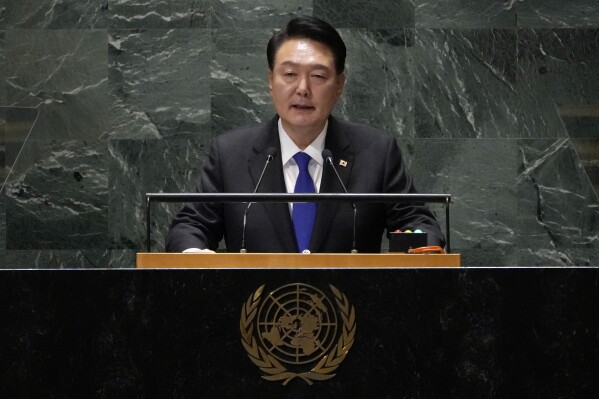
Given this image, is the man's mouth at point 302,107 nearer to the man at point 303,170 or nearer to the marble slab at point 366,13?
the man at point 303,170

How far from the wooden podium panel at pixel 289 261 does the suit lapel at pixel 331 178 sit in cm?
119

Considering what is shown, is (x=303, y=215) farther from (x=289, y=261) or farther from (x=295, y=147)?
(x=289, y=261)

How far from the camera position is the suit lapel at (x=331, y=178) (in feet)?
12.9

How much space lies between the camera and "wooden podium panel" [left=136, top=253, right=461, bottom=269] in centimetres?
266

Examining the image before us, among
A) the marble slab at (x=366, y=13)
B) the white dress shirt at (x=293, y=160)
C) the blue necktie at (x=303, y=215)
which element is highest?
the marble slab at (x=366, y=13)

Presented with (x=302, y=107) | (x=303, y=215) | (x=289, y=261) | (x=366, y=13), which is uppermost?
(x=366, y=13)

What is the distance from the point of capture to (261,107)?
18.5 ft

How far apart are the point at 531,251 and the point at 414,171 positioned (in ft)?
2.43
